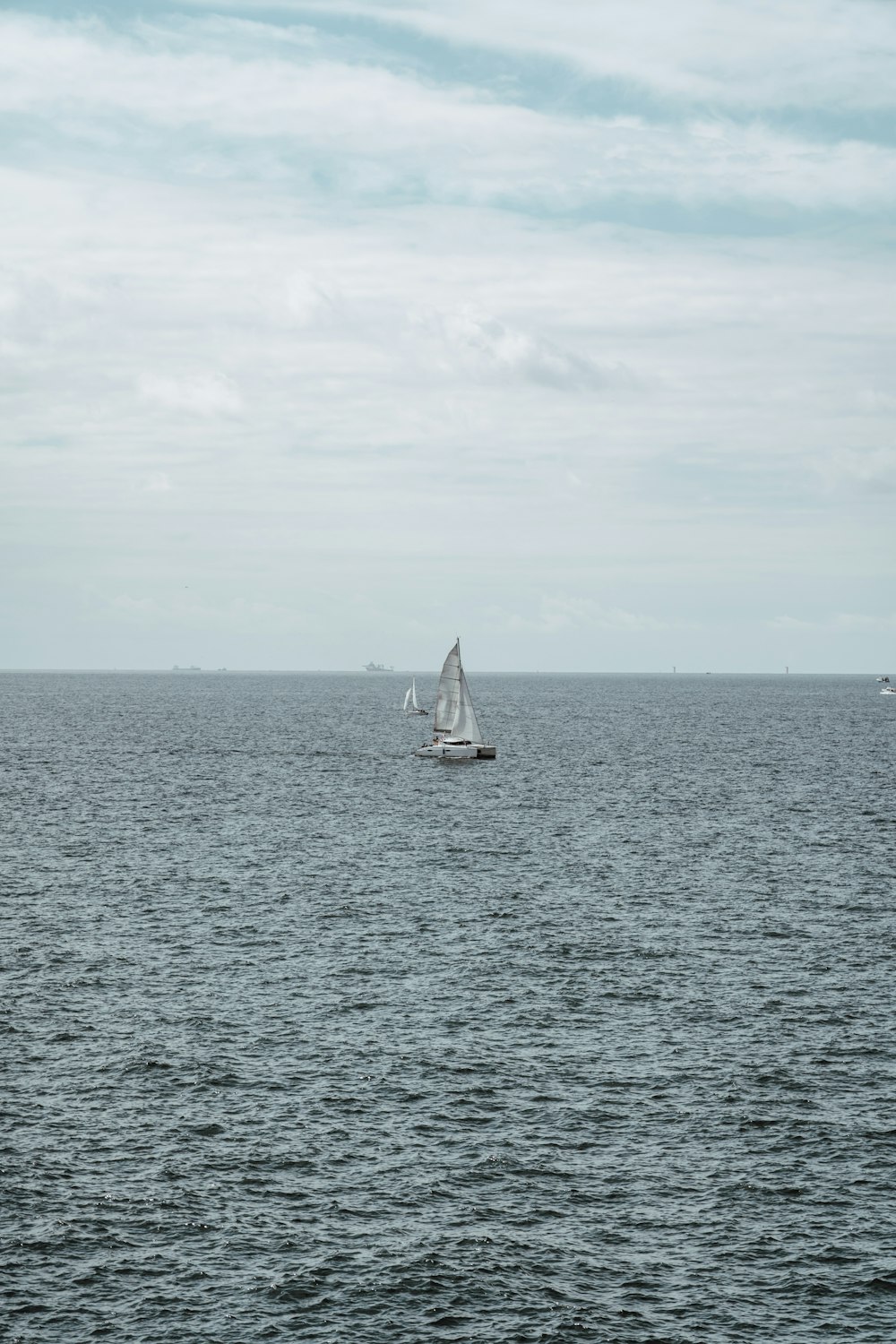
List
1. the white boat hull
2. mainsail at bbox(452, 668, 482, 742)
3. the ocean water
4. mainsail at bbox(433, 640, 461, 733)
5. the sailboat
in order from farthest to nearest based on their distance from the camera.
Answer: the white boat hull
mainsail at bbox(452, 668, 482, 742)
the sailboat
mainsail at bbox(433, 640, 461, 733)
the ocean water

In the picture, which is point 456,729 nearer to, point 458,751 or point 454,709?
point 458,751

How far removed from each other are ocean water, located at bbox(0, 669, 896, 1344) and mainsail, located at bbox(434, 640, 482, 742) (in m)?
55.7

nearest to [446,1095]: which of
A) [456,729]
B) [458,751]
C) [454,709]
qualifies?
[454,709]

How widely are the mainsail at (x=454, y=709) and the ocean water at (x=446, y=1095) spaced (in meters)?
55.7

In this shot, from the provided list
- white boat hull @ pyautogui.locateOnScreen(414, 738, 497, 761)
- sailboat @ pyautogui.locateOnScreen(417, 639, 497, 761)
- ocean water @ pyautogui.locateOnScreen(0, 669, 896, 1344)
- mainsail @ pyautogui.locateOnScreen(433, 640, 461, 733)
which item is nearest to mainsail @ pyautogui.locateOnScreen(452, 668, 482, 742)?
sailboat @ pyautogui.locateOnScreen(417, 639, 497, 761)

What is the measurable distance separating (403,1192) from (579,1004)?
19.9m

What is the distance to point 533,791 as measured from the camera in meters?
138

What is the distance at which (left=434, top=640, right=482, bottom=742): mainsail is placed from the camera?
152m

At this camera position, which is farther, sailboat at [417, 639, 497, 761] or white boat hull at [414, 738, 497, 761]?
white boat hull at [414, 738, 497, 761]

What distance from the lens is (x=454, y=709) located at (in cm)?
15862

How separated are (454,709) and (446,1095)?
370ft

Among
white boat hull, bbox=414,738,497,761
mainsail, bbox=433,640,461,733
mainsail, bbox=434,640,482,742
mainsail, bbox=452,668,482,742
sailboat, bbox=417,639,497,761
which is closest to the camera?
mainsail, bbox=433,640,461,733

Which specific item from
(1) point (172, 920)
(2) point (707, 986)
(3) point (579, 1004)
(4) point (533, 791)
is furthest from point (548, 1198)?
(4) point (533, 791)

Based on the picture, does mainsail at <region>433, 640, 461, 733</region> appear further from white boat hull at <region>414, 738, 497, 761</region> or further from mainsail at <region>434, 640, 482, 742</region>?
white boat hull at <region>414, 738, 497, 761</region>
